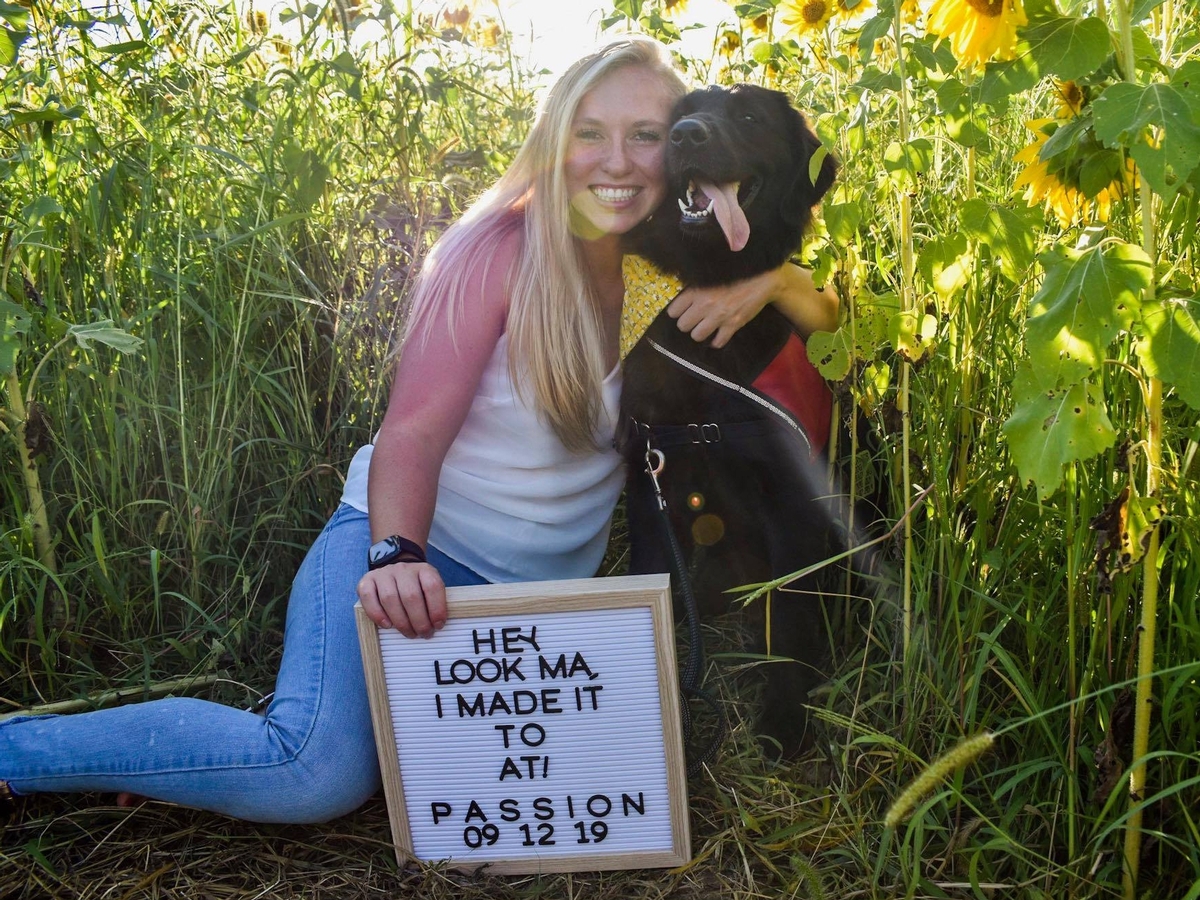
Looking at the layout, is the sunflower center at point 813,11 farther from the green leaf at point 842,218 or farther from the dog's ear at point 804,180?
the green leaf at point 842,218

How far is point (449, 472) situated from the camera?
170 centimetres

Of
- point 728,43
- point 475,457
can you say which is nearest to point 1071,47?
point 475,457

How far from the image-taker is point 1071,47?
88 cm

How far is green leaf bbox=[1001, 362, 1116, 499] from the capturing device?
0.85m

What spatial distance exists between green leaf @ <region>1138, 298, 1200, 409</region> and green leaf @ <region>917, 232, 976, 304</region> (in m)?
0.25

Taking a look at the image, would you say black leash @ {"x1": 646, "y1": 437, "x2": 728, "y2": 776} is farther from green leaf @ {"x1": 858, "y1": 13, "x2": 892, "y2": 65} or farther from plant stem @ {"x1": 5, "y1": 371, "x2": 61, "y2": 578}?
plant stem @ {"x1": 5, "y1": 371, "x2": 61, "y2": 578}

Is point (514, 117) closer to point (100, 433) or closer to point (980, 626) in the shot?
point (100, 433)

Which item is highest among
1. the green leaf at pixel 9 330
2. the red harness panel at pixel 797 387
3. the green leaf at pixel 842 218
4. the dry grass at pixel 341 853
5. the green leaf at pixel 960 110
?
the green leaf at pixel 960 110

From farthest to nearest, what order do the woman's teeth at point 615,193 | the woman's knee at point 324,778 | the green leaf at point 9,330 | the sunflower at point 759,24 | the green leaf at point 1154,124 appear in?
the sunflower at point 759,24 → the woman's teeth at point 615,193 → the woman's knee at point 324,778 → the green leaf at point 9,330 → the green leaf at point 1154,124

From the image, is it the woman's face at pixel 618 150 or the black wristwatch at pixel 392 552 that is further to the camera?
the woman's face at pixel 618 150

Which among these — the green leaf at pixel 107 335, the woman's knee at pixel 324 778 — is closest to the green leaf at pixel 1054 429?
the woman's knee at pixel 324 778

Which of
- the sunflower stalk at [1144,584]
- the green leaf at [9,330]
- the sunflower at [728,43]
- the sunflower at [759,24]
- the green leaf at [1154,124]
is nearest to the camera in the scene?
the green leaf at [1154,124]

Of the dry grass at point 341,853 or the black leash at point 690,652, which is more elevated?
the black leash at point 690,652

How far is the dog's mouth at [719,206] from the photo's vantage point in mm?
1569
